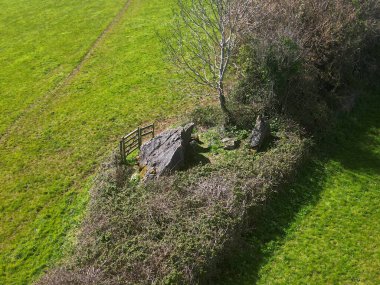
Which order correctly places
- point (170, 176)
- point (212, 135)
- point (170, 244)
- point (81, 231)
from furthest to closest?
point (212, 135) → point (170, 176) → point (81, 231) → point (170, 244)

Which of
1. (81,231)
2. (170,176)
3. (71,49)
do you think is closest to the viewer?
(81,231)

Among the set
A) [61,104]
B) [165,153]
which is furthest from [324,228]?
[61,104]

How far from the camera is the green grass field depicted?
18672 millimetres

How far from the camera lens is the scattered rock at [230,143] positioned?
20.4 m

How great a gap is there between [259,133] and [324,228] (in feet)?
16.5

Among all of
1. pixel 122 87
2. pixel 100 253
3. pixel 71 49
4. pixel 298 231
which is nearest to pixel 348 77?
pixel 298 231

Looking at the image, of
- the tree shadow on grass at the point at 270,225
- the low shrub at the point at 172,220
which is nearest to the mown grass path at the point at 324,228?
the tree shadow on grass at the point at 270,225

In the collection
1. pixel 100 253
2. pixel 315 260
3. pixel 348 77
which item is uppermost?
pixel 348 77

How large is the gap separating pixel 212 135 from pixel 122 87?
32.9 feet

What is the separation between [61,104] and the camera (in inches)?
1097

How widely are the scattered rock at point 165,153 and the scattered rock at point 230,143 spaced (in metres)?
1.69

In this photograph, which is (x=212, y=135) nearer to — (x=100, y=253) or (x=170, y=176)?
(x=170, y=176)

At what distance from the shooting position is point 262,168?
18.8 metres

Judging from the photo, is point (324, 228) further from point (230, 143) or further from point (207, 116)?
point (207, 116)
